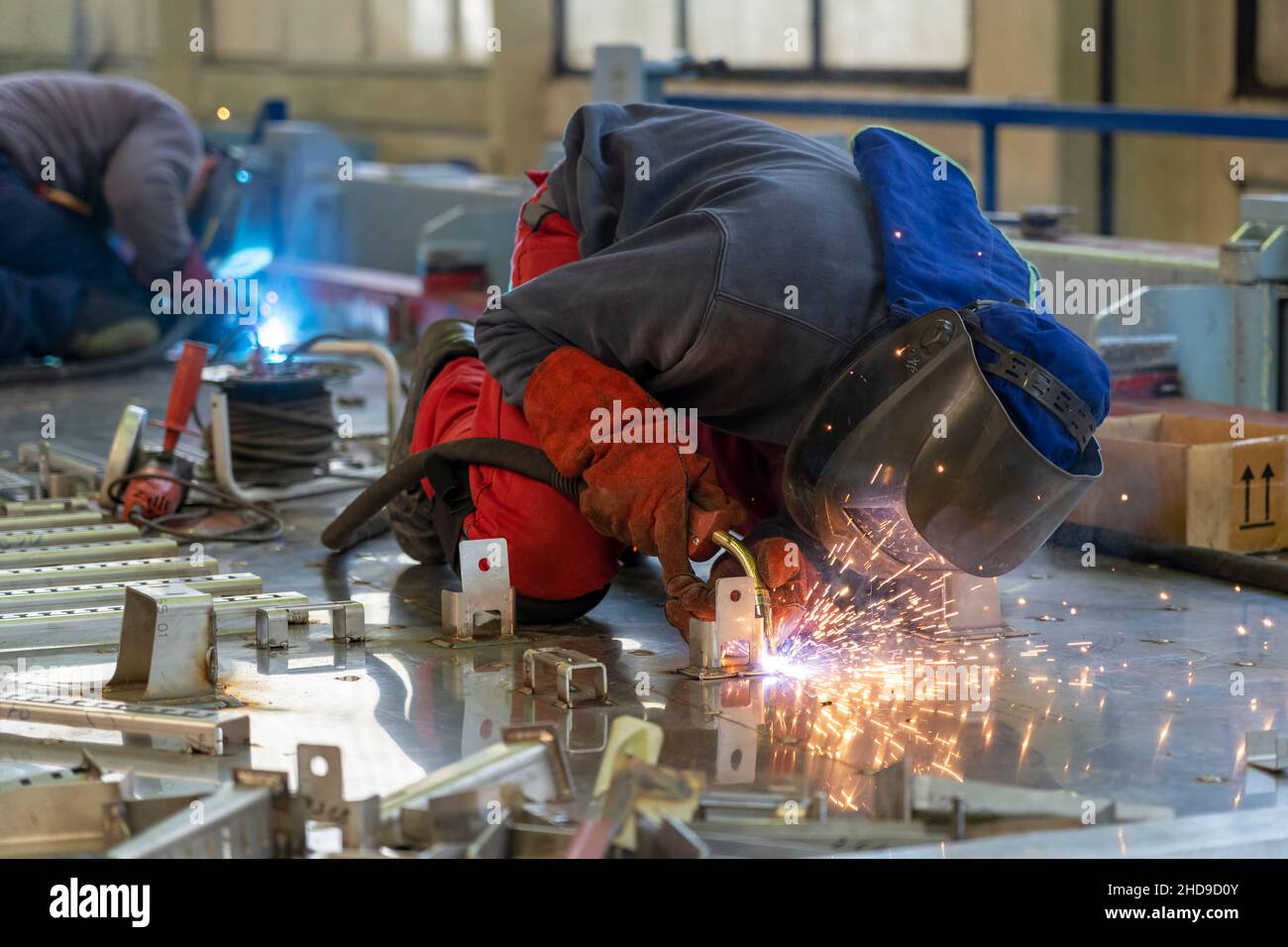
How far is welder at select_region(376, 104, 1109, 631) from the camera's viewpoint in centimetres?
262

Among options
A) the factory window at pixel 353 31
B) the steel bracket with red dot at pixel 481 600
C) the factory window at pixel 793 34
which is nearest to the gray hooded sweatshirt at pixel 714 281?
the steel bracket with red dot at pixel 481 600

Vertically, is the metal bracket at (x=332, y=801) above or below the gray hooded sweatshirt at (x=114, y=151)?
below

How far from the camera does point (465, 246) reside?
7.29m

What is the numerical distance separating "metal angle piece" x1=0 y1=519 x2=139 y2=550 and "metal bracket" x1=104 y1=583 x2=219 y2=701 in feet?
3.59

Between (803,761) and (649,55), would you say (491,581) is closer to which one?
(803,761)

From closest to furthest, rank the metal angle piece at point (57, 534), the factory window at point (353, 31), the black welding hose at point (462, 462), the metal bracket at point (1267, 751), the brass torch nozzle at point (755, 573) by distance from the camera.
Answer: the metal bracket at point (1267, 751) → the brass torch nozzle at point (755, 573) → the black welding hose at point (462, 462) → the metal angle piece at point (57, 534) → the factory window at point (353, 31)

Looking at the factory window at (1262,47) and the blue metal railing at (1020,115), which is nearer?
the blue metal railing at (1020,115)

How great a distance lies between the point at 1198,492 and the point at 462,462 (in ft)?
4.88

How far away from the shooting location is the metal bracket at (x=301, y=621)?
10.3ft

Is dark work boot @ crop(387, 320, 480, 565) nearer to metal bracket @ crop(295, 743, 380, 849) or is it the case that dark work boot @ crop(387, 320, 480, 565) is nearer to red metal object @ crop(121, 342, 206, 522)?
red metal object @ crop(121, 342, 206, 522)

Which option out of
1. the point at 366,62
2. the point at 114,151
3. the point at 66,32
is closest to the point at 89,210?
the point at 114,151

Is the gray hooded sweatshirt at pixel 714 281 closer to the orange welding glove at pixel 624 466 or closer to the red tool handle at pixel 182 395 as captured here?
the orange welding glove at pixel 624 466

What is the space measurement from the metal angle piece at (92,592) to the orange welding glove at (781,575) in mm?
957
